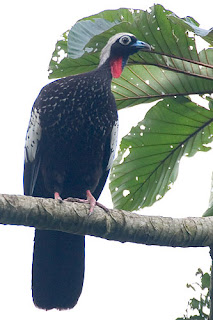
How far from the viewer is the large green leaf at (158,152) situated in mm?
4723

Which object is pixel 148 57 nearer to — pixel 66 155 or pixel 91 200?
pixel 66 155

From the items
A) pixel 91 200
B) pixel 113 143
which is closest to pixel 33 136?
pixel 113 143

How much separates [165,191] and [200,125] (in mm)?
537

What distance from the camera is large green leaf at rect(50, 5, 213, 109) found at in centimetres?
404

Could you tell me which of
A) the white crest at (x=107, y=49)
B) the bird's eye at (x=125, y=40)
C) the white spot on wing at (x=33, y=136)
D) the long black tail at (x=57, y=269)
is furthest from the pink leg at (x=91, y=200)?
the bird's eye at (x=125, y=40)

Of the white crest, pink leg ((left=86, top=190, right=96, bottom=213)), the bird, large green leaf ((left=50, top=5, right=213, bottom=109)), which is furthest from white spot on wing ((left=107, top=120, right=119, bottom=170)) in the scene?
the white crest

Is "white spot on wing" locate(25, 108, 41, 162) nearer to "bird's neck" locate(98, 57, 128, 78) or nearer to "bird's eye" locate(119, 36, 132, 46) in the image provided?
"bird's neck" locate(98, 57, 128, 78)

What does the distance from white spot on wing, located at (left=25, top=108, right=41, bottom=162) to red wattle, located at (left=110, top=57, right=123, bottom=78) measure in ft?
2.17

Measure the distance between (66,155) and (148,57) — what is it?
876mm

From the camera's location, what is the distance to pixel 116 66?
15.5ft

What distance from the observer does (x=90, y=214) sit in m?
3.35

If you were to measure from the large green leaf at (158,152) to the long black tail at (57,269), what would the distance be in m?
0.55

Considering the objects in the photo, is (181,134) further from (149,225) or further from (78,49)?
(149,225)

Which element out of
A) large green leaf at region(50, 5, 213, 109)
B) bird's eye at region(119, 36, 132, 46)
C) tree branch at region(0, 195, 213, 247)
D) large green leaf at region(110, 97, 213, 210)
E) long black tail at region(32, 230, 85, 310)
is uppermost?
bird's eye at region(119, 36, 132, 46)
